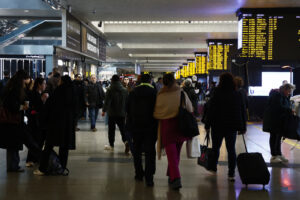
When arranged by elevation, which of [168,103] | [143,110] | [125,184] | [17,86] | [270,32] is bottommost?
[125,184]

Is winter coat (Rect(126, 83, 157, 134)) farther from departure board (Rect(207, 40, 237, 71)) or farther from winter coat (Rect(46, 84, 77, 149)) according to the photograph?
departure board (Rect(207, 40, 237, 71))

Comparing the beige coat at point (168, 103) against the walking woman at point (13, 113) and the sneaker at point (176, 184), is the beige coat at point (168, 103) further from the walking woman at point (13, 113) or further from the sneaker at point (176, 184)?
the walking woman at point (13, 113)

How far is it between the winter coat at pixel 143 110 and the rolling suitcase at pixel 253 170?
138 centimetres

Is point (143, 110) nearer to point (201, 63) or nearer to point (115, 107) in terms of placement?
point (115, 107)

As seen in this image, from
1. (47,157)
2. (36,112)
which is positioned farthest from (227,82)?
(36,112)

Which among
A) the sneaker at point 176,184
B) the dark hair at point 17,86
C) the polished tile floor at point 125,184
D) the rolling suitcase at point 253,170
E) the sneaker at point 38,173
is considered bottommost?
the polished tile floor at point 125,184

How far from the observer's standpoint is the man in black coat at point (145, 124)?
5.89 meters

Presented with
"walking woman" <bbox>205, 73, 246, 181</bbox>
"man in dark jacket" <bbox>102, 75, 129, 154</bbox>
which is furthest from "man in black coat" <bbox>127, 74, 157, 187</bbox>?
"man in dark jacket" <bbox>102, 75, 129, 154</bbox>

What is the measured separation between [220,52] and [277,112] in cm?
1589

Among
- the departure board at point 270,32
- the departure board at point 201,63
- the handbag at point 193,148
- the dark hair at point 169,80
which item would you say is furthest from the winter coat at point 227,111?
the departure board at point 201,63

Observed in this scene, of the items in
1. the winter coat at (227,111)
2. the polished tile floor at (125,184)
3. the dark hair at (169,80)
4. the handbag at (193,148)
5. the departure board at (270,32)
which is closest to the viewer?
the polished tile floor at (125,184)

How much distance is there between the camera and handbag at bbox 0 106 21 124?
655 centimetres

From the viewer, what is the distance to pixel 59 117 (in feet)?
21.0

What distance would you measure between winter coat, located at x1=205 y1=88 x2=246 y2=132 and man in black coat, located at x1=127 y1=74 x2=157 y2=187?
98 centimetres
